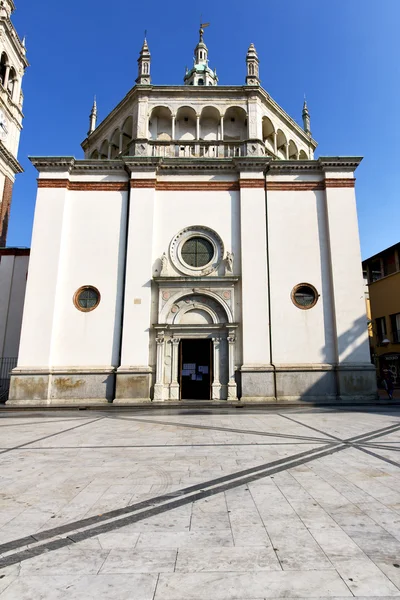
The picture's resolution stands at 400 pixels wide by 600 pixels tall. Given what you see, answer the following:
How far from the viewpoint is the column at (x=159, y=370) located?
655 inches

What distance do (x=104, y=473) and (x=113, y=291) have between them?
12.8 metres

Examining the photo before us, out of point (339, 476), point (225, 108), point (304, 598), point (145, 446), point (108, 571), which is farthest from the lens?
point (225, 108)

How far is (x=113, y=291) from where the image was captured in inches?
701

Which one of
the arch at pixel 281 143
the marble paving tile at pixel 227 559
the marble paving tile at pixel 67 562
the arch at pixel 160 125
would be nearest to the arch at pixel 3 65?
the arch at pixel 160 125

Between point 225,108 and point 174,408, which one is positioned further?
point 225,108

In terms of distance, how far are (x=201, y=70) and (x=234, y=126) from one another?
950 centimetres

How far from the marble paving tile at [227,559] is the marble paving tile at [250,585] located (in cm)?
8

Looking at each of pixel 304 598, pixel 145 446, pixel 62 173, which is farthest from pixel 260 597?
pixel 62 173

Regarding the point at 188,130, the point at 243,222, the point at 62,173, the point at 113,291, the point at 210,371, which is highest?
the point at 188,130

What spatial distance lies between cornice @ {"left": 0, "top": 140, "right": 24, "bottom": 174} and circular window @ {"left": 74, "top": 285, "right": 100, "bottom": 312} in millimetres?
12720

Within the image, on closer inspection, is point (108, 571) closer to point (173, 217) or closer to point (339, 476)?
point (339, 476)

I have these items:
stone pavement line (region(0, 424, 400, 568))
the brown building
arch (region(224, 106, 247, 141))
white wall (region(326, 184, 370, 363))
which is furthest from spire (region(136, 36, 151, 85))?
stone pavement line (region(0, 424, 400, 568))

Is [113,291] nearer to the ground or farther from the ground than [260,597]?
farther from the ground

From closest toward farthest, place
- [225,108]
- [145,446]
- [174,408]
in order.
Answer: [145,446] → [174,408] → [225,108]
